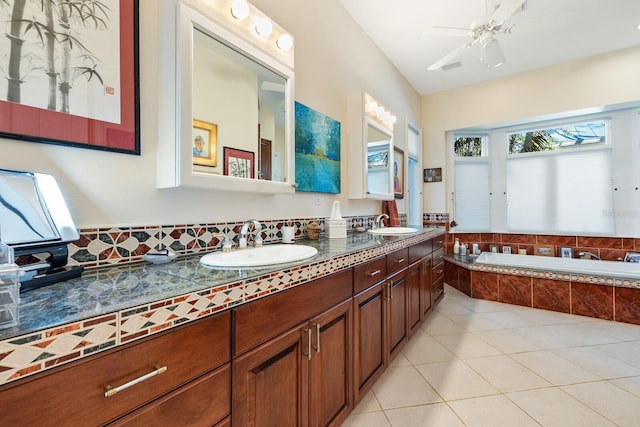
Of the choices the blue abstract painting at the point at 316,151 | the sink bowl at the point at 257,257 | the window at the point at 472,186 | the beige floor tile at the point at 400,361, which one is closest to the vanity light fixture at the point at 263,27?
the blue abstract painting at the point at 316,151

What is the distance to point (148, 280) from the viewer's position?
77 centimetres

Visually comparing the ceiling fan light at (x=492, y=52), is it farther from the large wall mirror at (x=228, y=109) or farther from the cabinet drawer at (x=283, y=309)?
the cabinet drawer at (x=283, y=309)

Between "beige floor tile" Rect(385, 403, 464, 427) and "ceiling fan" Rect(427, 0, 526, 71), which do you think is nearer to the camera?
"beige floor tile" Rect(385, 403, 464, 427)

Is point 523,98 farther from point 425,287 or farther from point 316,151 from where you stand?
point 316,151

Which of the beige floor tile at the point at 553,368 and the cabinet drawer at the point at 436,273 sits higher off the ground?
the cabinet drawer at the point at 436,273

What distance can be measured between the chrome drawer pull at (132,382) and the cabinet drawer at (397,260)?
134 cm

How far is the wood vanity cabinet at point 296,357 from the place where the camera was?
0.80 m

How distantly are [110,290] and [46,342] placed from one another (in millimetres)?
241

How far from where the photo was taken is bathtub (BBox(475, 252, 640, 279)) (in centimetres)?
268

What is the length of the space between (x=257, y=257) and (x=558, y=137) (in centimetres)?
458

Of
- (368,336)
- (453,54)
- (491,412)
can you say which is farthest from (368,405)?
(453,54)

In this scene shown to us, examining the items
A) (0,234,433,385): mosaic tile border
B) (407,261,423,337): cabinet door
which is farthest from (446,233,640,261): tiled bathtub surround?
(0,234,433,385): mosaic tile border

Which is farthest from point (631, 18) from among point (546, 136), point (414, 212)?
point (414, 212)

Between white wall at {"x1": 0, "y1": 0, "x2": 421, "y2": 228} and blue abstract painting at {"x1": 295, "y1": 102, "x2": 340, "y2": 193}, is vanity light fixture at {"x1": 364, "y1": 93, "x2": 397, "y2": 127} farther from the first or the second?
blue abstract painting at {"x1": 295, "y1": 102, "x2": 340, "y2": 193}
